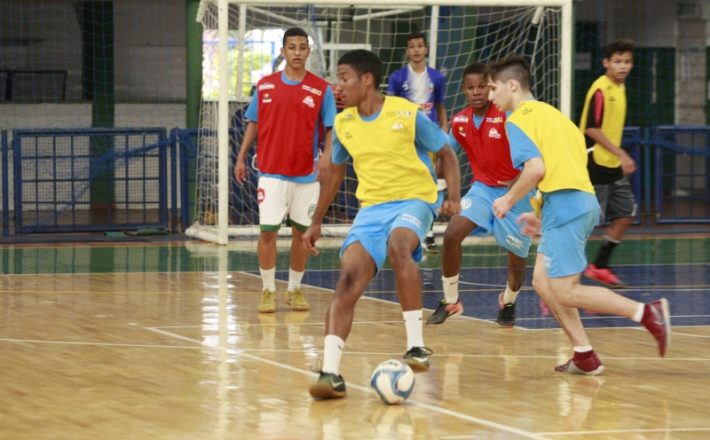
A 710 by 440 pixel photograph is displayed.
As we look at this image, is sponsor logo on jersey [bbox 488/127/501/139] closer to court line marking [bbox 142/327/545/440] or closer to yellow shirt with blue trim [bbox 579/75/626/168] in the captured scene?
yellow shirt with blue trim [bbox 579/75/626/168]

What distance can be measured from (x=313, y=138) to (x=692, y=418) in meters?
5.34

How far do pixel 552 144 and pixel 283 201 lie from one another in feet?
12.6

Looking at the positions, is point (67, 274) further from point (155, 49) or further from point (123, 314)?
point (155, 49)

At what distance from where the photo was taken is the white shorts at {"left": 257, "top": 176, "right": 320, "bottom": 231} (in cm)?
1161

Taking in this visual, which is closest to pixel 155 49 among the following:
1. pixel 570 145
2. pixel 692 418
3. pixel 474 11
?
pixel 474 11

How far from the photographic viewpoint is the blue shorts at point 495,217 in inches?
414

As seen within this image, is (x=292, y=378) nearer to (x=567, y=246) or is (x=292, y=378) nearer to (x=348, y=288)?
(x=348, y=288)

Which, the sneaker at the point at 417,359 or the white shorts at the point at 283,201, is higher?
the white shorts at the point at 283,201

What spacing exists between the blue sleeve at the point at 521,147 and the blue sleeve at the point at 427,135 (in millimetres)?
505

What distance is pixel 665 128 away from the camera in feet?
65.5

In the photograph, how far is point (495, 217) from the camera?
10562 millimetres

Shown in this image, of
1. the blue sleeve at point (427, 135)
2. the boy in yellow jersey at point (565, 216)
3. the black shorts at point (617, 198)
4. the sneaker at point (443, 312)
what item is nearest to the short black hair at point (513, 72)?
the boy in yellow jersey at point (565, 216)

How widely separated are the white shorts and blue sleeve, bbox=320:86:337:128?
53 centimetres

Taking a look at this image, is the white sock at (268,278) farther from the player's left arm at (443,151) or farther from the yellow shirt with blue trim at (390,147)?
the player's left arm at (443,151)
